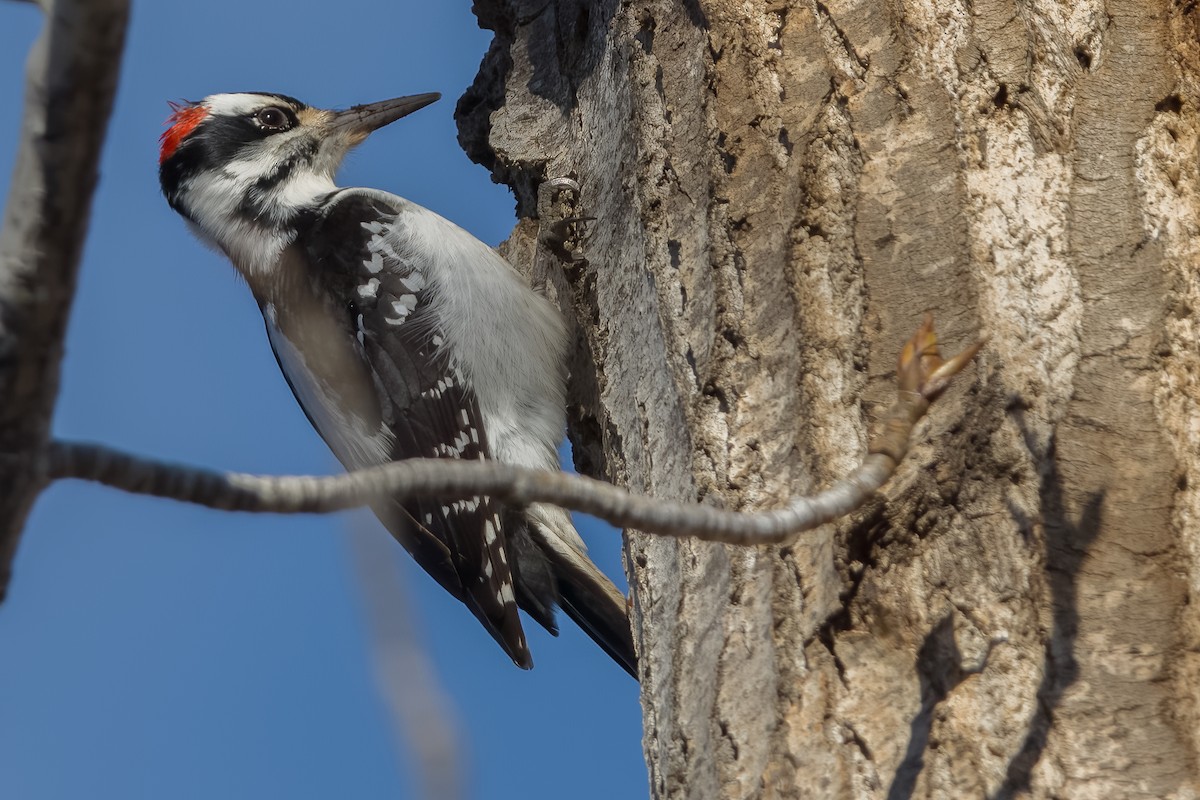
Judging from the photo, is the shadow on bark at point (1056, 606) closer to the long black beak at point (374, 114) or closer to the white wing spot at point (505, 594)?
the white wing spot at point (505, 594)

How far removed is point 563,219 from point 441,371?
0.77m

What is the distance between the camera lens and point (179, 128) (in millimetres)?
4355

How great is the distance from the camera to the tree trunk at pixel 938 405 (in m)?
1.65

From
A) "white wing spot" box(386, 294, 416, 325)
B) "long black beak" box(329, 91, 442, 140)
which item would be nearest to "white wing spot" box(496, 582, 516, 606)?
"white wing spot" box(386, 294, 416, 325)

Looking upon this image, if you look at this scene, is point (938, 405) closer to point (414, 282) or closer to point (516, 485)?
point (516, 485)

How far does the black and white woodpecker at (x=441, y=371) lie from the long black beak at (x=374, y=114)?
0.43 m

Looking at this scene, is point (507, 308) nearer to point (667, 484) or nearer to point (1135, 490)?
point (667, 484)

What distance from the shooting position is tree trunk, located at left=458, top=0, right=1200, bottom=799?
1649 mm

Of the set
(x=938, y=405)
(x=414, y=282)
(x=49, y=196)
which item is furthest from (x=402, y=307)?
(x=49, y=196)

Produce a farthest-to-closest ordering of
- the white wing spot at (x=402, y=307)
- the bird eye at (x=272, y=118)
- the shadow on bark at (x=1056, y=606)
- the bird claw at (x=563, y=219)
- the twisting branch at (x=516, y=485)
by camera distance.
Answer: the bird eye at (x=272, y=118) < the white wing spot at (x=402, y=307) < the bird claw at (x=563, y=219) < the shadow on bark at (x=1056, y=606) < the twisting branch at (x=516, y=485)

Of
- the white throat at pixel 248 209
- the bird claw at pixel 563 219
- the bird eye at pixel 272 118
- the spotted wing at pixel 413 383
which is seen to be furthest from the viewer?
the bird eye at pixel 272 118

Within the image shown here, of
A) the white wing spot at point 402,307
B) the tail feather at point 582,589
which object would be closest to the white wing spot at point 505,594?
the tail feather at point 582,589

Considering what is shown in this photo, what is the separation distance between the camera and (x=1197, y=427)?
1.79 meters

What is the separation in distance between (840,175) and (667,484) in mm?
587
